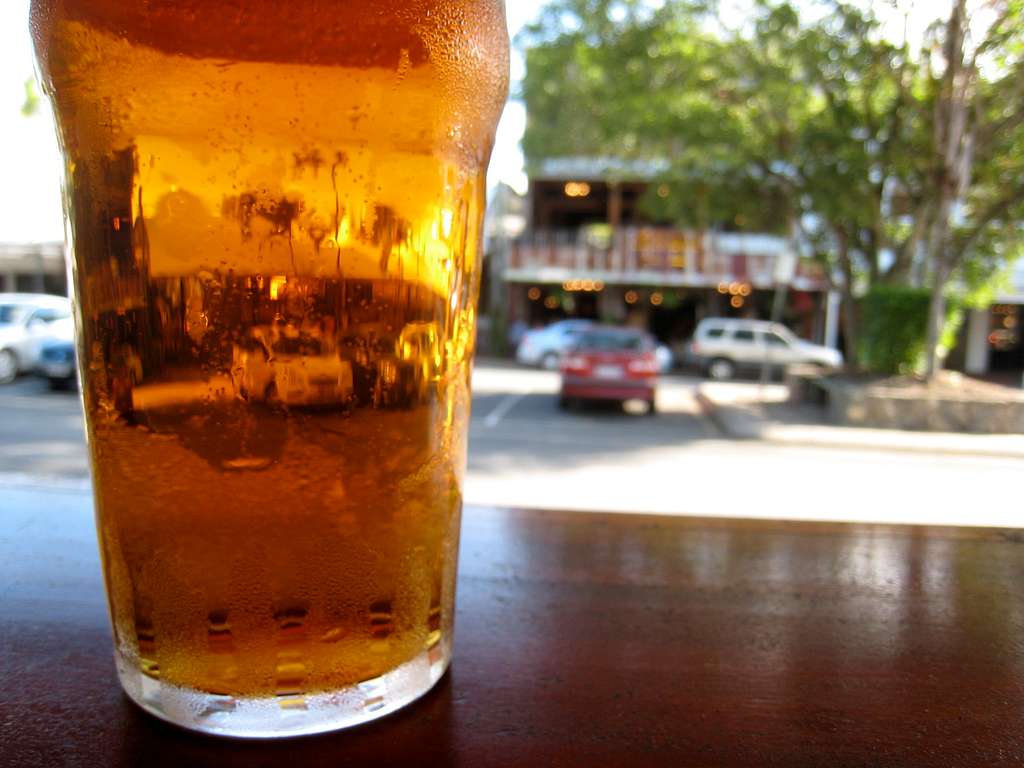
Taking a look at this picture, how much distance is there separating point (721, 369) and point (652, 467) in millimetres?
13308

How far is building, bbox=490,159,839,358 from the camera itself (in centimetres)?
2397

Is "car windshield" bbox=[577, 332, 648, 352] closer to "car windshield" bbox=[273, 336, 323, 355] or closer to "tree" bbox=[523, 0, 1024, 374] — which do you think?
"tree" bbox=[523, 0, 1024, 374]

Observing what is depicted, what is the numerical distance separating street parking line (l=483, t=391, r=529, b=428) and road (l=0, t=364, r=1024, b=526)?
1.3 inches

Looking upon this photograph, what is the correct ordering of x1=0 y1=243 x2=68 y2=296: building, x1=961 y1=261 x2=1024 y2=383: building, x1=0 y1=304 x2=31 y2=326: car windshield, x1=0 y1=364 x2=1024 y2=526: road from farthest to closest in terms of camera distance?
x1=0 y1=243 x2=68 y2=296: building, x1=961 y1=261 x2=1024 y2=383: building, x1=0 y1=304 x2=31 y2=326: car windshield, x1=0 y1=364 x2=1024 y2=526: road

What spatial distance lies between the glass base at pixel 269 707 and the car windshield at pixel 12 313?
15.6 metres

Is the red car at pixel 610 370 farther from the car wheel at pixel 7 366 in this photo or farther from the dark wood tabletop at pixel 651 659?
the dark wood tabletop at pixel 651 659

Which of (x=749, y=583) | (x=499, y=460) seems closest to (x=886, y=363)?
(x=499, y=460)

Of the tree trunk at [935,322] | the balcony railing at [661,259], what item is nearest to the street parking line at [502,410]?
the tree trunk at [935,322]

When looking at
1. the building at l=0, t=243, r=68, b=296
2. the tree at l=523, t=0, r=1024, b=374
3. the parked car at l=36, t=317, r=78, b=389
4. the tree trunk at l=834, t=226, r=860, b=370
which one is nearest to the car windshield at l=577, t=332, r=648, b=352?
the tree at l=523, t=0, r=1024, b=374

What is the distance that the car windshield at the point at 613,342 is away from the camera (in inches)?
488

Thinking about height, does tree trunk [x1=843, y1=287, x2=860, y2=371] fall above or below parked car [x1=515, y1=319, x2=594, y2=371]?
above

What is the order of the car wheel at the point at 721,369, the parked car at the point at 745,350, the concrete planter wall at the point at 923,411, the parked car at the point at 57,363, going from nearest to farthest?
the concrete planter wall at the point at 923,411
the parked car at the point at 57,363
the parked car at the point at 745,350
the car wheel at the point at 721,369

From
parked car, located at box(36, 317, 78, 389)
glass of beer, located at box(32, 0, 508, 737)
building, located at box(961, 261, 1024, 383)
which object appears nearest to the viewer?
glass of beer, located at box(32, 0, 508, 737)

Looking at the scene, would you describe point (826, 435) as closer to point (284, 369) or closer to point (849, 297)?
point (849, 297)
